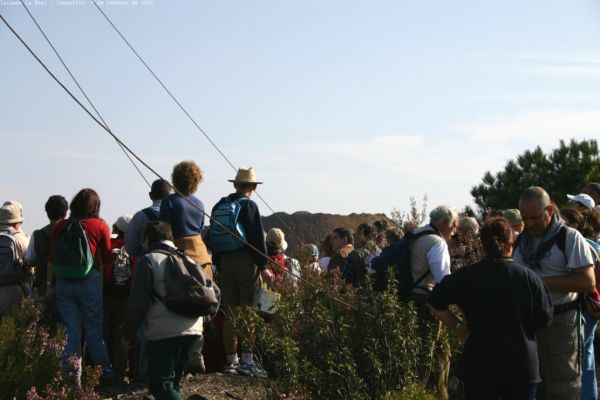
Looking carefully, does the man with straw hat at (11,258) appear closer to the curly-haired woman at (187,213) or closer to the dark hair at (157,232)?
the curly-haired woman at (187,213)

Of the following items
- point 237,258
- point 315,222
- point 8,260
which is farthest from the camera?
point 315,222

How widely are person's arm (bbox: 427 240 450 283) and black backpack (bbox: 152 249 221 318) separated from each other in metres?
1.66

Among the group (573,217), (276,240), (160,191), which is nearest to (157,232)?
(160,191)

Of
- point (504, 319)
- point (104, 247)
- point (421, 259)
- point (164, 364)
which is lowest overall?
point (164, 364)

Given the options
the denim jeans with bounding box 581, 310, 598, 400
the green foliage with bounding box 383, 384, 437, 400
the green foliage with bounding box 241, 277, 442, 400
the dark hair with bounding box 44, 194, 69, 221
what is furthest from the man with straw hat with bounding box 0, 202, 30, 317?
the denim jeans with bounding box 581, 310, 598, 400

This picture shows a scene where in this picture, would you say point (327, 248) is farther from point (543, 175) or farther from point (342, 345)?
point (543, 175)

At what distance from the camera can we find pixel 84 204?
8.96m

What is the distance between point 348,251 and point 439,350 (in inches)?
113

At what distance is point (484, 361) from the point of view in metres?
6.23

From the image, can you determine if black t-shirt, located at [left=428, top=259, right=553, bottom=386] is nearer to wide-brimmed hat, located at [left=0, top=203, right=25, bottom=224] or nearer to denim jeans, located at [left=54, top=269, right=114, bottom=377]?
denim jeans, located at [left=54, top=269, right=114, bottom=377]

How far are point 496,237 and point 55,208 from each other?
4.72 m

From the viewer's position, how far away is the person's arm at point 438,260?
7.73m

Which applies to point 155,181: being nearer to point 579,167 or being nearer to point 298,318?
point 298,318

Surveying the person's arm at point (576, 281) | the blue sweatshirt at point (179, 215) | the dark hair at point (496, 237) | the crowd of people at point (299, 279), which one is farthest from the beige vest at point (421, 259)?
the blue sweatshirt at point (179, 215)
